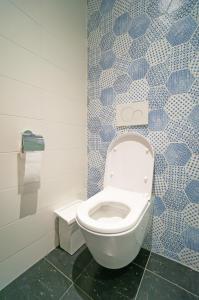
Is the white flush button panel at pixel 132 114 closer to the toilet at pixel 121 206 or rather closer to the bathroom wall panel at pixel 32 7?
the toilet at pixel 121 206

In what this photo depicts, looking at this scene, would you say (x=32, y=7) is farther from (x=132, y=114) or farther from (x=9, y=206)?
(x=9, y=206)

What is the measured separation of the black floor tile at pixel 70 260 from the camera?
968 millimetres

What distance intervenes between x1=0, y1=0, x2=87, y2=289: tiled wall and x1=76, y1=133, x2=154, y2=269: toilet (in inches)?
13.2

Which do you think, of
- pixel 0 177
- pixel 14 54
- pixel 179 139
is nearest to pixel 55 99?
pixel 14 54

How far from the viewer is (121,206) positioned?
3.21 feet

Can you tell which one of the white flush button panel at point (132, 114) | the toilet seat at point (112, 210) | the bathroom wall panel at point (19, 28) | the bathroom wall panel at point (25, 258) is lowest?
the bathroom wall panel at point (25, 258)

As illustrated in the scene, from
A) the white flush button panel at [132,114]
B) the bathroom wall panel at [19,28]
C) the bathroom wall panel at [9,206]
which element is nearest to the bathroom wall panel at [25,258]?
the bathroom wall panel at [9,206]

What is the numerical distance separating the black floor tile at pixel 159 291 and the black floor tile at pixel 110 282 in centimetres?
4

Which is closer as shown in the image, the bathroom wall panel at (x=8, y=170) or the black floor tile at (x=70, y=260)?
the bathroom wall panel at (x=8, y=170)

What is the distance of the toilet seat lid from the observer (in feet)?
3.46

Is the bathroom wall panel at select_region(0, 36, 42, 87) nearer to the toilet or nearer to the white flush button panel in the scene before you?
the white flush button panel

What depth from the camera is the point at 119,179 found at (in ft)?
3.81

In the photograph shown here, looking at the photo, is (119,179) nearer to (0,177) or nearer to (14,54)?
(0,177)

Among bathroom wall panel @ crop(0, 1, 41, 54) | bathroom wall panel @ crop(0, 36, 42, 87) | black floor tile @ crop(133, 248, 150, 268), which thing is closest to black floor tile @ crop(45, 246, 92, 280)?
black floor tile @ crop(133, 248, 150, 268)
